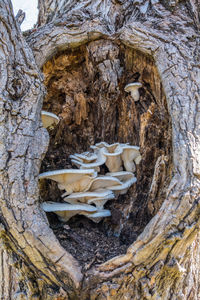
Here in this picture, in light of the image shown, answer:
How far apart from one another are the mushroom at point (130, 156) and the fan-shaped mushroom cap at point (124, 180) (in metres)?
0.09

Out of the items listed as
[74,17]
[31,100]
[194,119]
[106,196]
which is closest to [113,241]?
[106,196]

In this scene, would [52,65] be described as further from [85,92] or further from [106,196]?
[106,196]

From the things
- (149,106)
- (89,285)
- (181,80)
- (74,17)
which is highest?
(74,17)

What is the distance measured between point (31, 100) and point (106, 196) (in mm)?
1242

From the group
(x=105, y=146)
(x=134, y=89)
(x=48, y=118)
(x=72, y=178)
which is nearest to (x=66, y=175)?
(x=72, y=178)

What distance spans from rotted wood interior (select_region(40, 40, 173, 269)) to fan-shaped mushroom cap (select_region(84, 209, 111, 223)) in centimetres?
6

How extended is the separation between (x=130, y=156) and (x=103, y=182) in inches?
18.4

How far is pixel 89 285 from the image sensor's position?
1.97 m

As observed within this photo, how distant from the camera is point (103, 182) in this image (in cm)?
283

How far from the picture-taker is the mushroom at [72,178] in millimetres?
2488

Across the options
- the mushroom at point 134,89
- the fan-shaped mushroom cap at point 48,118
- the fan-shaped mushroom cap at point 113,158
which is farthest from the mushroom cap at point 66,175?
the mushroom at point 134,89

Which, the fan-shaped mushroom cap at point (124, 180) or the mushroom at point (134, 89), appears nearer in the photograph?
the fan-shaped mushroom cap at point (124, 180)

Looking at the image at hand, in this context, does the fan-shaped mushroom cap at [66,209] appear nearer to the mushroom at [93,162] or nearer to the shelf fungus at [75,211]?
the shelf fungus at [75,211]

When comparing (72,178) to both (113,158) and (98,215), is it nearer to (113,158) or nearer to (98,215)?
(98,215)
